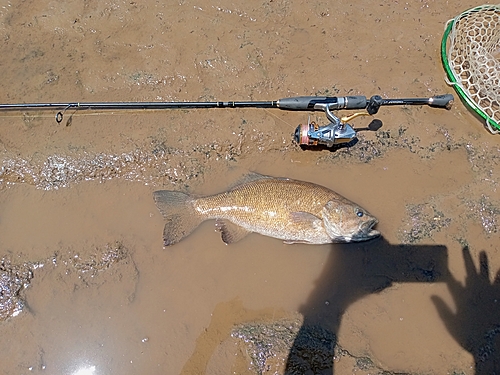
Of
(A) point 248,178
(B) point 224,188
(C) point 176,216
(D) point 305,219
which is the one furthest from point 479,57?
(C) point 176,216

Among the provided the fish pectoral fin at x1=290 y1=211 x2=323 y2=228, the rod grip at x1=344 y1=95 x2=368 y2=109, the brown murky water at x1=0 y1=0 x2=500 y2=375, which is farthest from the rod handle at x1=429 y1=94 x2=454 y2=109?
the fish pectoral fin at x1=290 y1=211 x2=323 y2=228

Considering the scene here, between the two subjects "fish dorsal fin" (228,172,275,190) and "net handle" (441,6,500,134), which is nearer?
"fish dorsal fin" (228,172,275,190)

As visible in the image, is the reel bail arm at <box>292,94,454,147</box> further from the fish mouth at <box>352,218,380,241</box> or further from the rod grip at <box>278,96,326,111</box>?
the fish mouth at <box>352,218,380,241</box>

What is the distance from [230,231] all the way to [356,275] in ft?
4.17

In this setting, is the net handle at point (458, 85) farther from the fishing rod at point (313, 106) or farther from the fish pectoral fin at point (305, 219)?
the fish pectoral fin at point (305, 219)

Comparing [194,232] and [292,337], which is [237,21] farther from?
[292,337]

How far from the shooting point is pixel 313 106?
13.3 ft

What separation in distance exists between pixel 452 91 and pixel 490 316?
2.42 metres

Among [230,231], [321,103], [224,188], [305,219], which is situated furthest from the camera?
[224,188]

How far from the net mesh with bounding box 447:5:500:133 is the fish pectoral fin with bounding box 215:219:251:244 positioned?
9.24ft

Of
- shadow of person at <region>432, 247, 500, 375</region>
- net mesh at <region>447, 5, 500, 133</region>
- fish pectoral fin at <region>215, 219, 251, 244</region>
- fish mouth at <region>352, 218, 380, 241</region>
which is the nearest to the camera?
shadow of person at <region>432, 247, 500, 375</region>

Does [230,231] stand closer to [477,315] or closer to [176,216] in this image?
[176,216]

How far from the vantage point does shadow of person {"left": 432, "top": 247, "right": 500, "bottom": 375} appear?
3357 millimetres

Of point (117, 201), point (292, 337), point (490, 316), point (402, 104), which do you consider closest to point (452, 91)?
point (402, 104)
